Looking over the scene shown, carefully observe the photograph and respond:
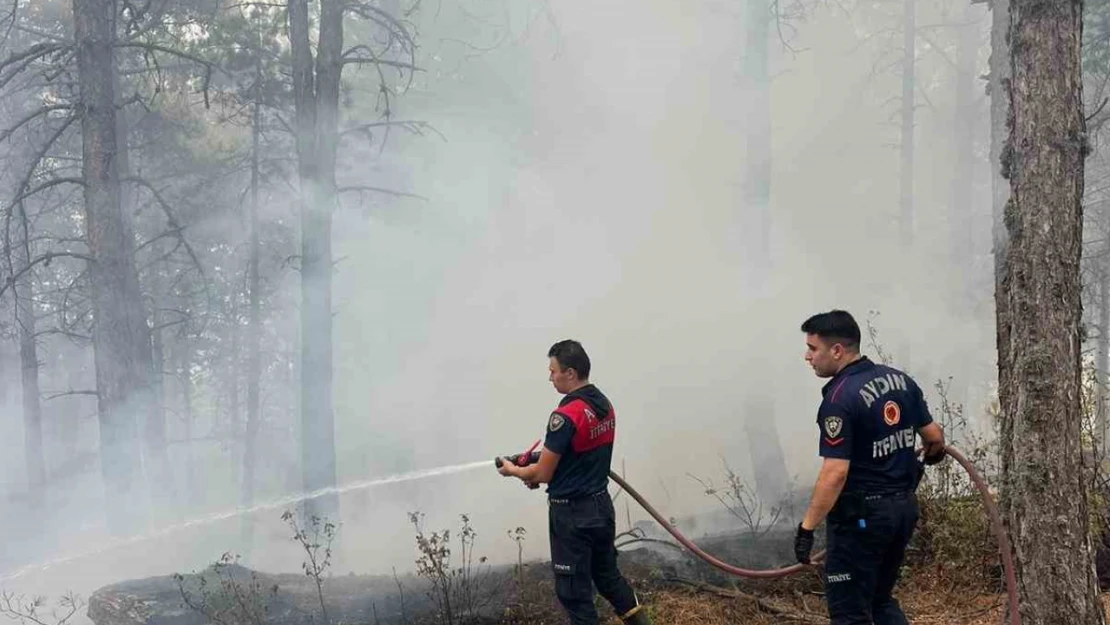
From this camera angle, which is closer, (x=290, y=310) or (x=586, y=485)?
(x=586, y=485)

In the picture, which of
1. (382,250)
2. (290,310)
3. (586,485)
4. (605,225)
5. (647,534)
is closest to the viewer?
(586,485)

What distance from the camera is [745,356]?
43.5 ft

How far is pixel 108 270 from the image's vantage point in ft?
33.8

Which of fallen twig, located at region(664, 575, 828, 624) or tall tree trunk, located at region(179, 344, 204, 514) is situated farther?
tall tree trunk, located at region(179, 344, 204, 514)

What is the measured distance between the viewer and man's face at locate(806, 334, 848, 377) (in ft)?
13.4

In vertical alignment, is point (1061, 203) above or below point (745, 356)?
above

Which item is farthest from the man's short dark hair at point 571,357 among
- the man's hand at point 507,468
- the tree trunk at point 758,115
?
the tree trunk at point 758,115

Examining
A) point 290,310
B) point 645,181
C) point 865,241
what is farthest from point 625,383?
point 290,310

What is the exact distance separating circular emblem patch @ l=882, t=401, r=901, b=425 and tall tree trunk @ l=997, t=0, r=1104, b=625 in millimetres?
677

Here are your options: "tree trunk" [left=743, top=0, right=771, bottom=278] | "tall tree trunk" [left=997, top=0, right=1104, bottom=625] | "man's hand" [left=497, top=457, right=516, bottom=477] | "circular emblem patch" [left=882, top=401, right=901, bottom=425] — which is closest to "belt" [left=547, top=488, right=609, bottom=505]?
"man's hand" [left=497, top=457, right=516, bottom=477]

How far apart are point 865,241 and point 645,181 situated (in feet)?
18.3

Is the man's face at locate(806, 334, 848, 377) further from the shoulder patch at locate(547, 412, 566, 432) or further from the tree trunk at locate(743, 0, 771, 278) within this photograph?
the tree trunk at locate(743, 0, 771, 278)

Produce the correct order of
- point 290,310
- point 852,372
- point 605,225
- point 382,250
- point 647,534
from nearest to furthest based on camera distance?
point 852,372 → point 647,534 → point 605,225 → point 382,250 → point 290,310

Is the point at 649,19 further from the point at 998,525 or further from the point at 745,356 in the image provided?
the point at 998,525
